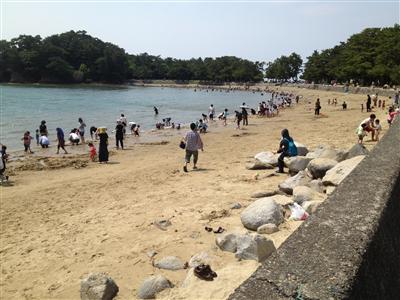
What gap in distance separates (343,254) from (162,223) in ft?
19.6

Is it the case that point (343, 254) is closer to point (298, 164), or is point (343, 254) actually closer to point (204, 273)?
point (204, 273)

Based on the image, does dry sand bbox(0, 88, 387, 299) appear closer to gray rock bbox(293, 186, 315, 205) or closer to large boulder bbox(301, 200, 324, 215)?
large boulder bbox(301, 200, 324, 215)

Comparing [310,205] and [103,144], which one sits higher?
[310,205]

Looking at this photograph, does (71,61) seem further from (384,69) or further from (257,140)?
(257,140)

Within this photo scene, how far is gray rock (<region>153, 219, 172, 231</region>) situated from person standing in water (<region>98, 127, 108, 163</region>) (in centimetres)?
991

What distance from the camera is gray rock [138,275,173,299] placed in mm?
5668

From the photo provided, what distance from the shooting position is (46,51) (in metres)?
138

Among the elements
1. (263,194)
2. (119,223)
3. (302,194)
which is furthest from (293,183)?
(119,223)

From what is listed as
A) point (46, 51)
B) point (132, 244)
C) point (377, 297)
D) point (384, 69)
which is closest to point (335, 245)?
point (377, 297)

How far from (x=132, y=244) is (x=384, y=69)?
5843 cm

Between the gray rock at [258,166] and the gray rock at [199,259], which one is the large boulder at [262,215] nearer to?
the gray rock at [199,259]

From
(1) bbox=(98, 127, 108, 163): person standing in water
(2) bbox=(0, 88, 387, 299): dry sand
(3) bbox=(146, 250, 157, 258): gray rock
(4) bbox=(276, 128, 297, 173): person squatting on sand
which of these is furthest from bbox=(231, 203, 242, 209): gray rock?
(1) bbox=(98, 127, 108, 163): person standing in water

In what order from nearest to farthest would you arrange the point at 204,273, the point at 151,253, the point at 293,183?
the point at 204,273, the point at 151,253, the point at 293,183

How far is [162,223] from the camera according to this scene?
8.34m
